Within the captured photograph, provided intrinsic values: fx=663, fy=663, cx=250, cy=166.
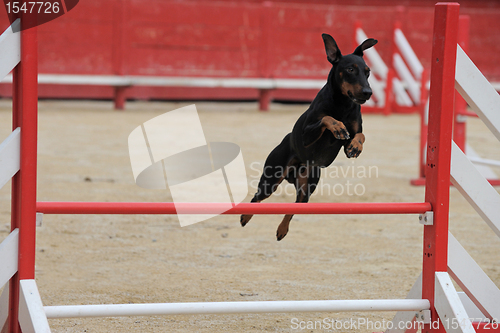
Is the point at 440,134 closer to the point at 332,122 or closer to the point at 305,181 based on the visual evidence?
the point at 305,181

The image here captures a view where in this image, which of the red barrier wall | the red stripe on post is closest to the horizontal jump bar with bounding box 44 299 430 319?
the red stripe on post

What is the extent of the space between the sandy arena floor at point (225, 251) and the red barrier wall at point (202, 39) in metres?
4.08

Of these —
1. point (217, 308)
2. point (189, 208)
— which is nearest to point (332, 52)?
point (189, 208)

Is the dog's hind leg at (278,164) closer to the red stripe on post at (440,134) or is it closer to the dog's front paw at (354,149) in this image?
the dog's front paw at (354,149)

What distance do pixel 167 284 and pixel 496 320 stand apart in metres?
1.57

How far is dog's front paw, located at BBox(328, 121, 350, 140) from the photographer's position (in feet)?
4.79

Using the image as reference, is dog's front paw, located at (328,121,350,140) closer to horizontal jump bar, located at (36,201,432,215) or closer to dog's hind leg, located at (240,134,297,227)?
dog's hind leg, located at (240,134,297,227)

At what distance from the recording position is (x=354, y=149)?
1.48 m

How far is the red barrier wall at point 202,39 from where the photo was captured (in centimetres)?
1060

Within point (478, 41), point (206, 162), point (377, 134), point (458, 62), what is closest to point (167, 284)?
point (458, 62)

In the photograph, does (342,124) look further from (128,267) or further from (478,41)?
(478,41)

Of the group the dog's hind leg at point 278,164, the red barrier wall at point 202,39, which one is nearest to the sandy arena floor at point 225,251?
the dog's hind leg at point 278,164

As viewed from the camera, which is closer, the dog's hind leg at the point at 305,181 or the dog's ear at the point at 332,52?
the dog's ear at the point at 332,52

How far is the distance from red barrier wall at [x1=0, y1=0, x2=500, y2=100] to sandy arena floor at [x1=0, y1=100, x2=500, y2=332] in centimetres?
408
